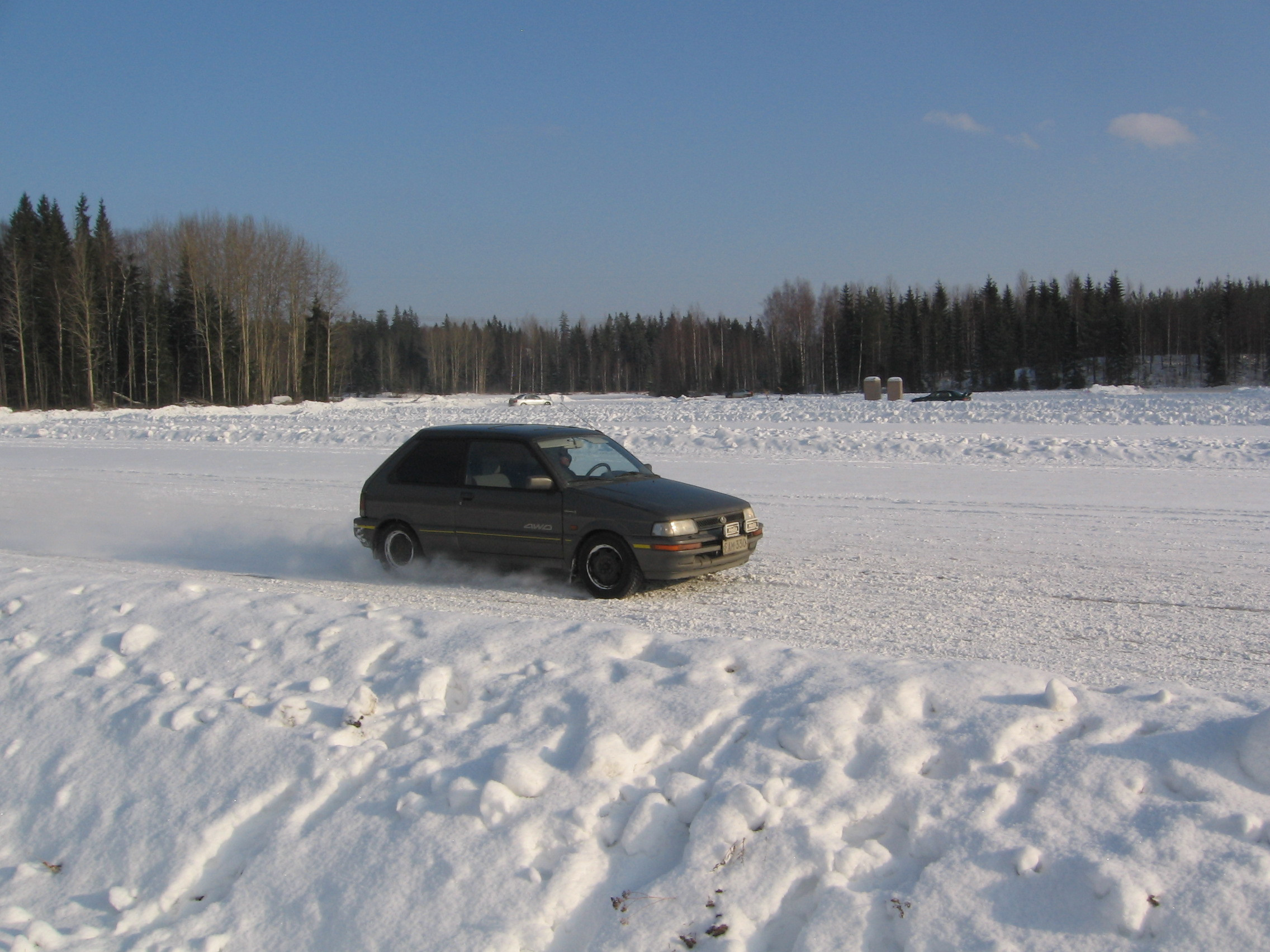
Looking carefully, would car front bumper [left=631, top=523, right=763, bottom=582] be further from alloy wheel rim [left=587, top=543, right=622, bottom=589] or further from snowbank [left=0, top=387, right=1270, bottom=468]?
snowbank [left=0, top=387, right=1270, bottom=468]

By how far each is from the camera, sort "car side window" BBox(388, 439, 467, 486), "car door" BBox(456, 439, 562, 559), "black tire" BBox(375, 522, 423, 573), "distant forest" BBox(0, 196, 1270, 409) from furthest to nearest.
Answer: "distant forest" BBox(0, 196, 1270, 409), "black tire" BBox(375, 522, 423, 573), "car side window" BBox(388, 439, 467, 486), "car door" BBox(456, 439, 562, 559)

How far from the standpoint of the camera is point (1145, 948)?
10.00 feet

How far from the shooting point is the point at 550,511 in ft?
26.9

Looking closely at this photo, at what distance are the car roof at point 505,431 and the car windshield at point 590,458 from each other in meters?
0.09

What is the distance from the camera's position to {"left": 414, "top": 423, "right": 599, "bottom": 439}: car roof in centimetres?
880

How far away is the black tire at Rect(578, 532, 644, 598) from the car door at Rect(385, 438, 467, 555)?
142 cm

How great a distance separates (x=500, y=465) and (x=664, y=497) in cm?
164

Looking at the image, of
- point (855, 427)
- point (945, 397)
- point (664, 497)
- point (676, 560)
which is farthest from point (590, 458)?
point (945, 397)

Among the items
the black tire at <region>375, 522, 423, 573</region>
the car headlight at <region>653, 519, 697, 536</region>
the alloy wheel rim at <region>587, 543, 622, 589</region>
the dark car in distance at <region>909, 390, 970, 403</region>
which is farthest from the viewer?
the dark car in distance at <region>909, 390, 970, 403</region>

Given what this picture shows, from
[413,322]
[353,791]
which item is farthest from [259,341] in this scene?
[413,322]

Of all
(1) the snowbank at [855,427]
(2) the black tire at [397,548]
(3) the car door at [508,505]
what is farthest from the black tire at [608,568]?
(1) the snowbank at [855,427]

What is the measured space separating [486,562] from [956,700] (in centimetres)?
516

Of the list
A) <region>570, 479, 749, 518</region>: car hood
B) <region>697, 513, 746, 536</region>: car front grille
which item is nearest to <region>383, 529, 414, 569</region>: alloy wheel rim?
<region>570, 479, 749, 518</region>: car hood

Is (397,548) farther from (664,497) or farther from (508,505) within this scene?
(664,497)
